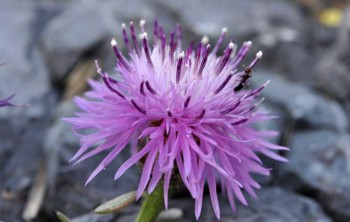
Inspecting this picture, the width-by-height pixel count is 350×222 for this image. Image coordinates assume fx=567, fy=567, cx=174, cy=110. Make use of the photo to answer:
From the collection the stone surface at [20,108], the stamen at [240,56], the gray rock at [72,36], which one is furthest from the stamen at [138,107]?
the gray rock at [72,36]

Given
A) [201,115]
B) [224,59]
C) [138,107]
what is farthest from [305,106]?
[138,107]

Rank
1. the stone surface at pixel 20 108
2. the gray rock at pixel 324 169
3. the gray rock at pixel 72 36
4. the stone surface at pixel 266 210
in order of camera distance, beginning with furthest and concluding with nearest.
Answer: the gray rock at pixel 72 36, the stone surface at pixel 20 108, the gray rock at pixel 324 169, the stone surface at pixel 266 210

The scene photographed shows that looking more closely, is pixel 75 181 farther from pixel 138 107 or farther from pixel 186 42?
pixel 186 42

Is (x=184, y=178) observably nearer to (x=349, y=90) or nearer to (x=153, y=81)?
(x=153, y=81)

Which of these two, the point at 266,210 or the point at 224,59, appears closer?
the point at 224,59

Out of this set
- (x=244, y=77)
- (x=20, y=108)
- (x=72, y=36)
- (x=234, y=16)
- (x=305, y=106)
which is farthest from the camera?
(x=234, y=16)

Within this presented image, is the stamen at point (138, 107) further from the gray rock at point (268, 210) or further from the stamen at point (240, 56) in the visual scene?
the gray rock at point (268, 210)

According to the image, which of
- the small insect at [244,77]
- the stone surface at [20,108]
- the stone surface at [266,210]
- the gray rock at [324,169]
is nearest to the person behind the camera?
the small insect at [244,77]
